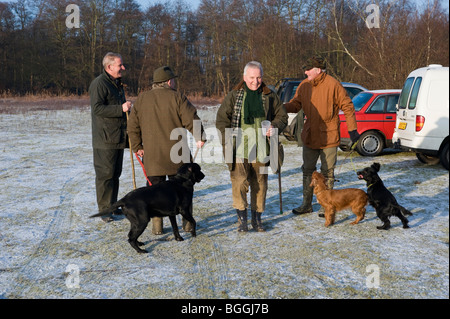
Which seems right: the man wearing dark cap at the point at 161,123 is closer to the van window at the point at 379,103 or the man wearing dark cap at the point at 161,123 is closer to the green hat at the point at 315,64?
the green hat at the point at 315,64

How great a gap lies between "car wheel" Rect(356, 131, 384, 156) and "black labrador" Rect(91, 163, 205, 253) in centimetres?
630

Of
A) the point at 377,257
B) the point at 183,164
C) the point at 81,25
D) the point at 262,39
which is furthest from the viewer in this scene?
the point at 81,25

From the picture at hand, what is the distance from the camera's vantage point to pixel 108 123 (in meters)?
4.78

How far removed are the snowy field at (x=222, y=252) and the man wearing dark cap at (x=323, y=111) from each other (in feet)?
2.89

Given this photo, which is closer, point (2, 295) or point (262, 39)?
point (2, 295)

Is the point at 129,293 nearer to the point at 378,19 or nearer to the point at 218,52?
the point at 378,19

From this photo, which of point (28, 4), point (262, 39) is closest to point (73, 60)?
point (28, 4)

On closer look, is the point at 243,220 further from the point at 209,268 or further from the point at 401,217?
the point at 401,217

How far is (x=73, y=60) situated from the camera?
36.4m

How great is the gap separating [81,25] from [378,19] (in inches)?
1055

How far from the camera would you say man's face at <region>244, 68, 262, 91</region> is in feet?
13.6

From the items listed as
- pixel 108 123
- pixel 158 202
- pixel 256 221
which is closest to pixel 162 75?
pixel 108 123

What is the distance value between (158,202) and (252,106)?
1.44 m

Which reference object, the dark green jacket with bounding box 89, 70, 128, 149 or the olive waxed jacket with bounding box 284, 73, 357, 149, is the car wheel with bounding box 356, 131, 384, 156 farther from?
the dark green jacket with bounding box 89, 70, 128, 149
